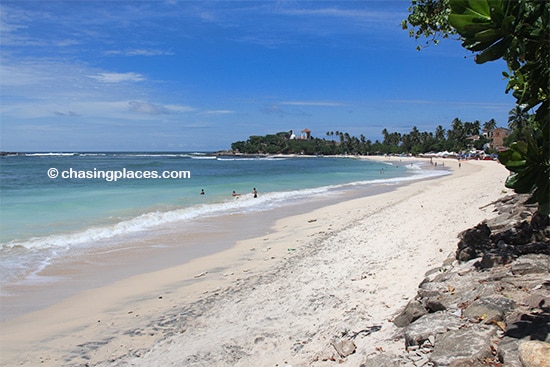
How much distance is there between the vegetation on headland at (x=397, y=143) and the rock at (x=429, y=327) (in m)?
84.3

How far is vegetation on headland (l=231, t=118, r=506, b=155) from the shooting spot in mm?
105038

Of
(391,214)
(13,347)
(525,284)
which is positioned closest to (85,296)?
(13,347)

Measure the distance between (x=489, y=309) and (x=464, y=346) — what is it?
60cm

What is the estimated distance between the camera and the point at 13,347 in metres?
6.09

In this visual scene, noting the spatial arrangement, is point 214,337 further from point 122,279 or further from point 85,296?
point 122,279

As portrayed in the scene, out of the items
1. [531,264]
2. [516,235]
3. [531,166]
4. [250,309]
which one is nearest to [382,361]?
[531,166]

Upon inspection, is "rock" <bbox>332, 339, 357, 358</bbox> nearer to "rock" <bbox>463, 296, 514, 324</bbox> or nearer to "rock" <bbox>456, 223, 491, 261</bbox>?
"rock" <bbox>463, 296, 514, 324</bbox>

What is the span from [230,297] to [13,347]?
123 inches

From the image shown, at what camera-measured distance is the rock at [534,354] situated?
114 inches

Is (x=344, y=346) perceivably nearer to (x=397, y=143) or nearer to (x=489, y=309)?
(x=489, y=309)

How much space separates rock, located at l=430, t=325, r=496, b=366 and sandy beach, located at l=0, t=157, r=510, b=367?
579 mm

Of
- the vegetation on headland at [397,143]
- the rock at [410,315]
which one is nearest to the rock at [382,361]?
the rock at [410,315]

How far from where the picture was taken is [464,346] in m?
3.42

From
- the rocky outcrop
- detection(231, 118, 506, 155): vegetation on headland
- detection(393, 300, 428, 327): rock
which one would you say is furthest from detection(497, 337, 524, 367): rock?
detection(231, 118, 506, 155): vegetation on headland
